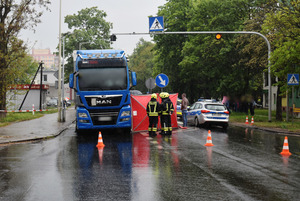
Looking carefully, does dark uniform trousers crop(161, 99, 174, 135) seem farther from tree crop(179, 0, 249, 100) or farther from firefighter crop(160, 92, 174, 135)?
tree crop(179, 0, 249, 100)

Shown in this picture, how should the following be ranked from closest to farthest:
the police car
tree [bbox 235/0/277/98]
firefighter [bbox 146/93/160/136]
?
1. firefighter [bbox 146/93/160/136]
2. the police car
3. tree [bbox 235/0/277/98]

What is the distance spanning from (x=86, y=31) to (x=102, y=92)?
168ft

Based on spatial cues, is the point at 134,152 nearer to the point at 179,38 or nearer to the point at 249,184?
the point at 249,184

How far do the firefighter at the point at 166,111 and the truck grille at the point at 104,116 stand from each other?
2002 mm

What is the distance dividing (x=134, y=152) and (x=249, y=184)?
15.9ft

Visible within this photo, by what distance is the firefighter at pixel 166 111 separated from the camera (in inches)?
627

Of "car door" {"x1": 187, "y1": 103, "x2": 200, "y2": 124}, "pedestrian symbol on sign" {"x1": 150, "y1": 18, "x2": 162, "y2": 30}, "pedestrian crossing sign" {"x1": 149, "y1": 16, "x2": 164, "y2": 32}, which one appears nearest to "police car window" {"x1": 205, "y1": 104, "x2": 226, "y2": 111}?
"car door" {"x1": 187, "y1": 103, "x2": 200, "y2": 124}

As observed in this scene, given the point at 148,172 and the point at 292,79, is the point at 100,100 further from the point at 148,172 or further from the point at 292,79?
the point at 292,79

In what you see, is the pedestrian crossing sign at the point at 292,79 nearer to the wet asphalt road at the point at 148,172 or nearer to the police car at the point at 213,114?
the police car at the point at 213,114

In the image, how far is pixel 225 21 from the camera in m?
34.0

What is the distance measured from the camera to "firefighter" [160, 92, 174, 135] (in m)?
15.9

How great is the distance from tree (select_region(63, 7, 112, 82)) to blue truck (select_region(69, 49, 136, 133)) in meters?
48.2

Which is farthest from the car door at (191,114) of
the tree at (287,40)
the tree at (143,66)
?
the tree at (143,66)

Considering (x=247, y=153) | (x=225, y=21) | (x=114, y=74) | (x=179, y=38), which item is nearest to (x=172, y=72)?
(x=179, y=38)
